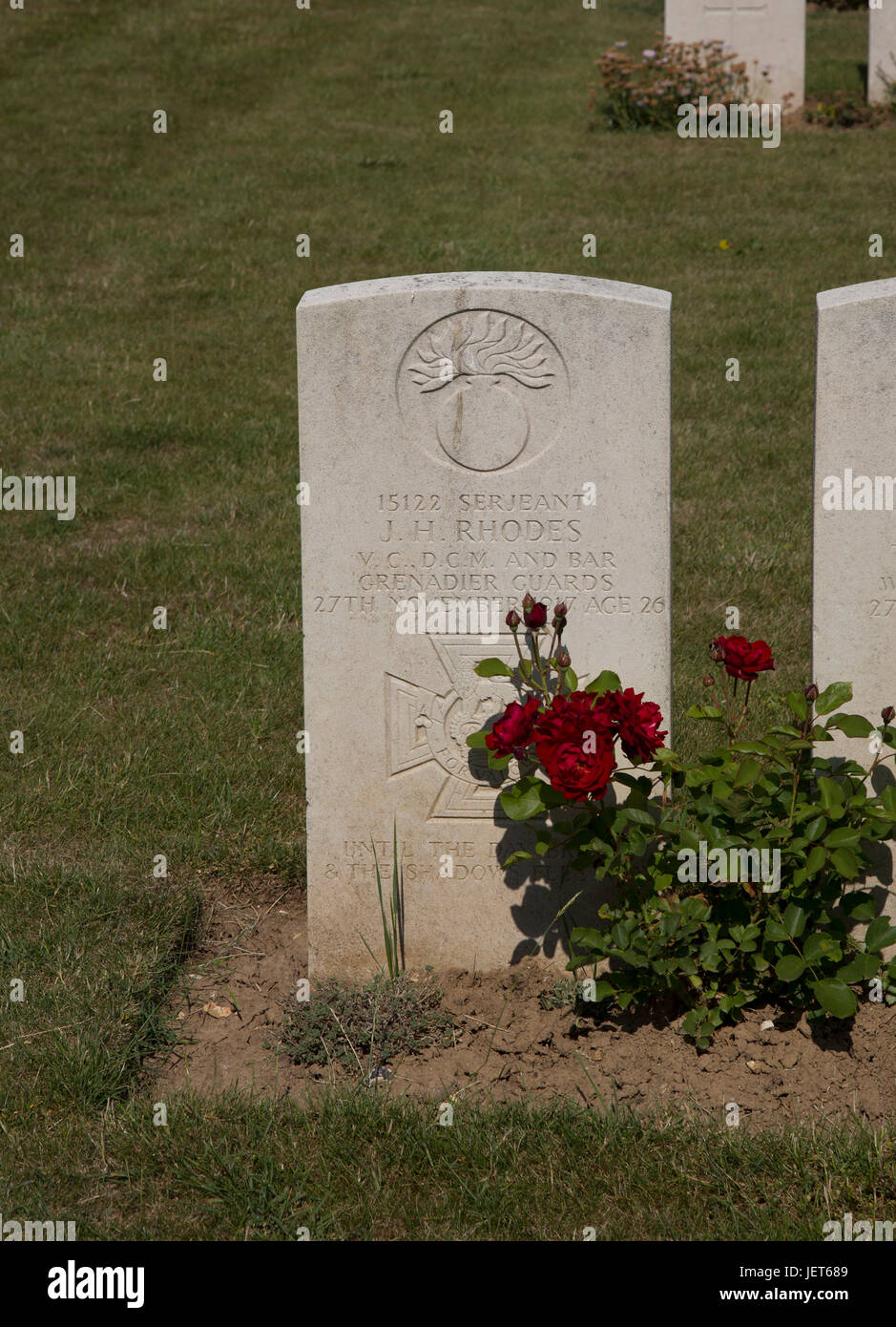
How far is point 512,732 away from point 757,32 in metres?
11.9

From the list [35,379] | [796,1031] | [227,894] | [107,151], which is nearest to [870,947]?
[796,1031]

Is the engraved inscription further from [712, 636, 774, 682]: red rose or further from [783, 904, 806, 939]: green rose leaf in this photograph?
[783, 904, 806, 939]: green rose leaf

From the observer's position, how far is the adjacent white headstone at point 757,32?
12.8 m

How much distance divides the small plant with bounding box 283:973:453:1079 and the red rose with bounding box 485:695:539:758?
804 millimetres

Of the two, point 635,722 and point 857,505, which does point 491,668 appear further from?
point 857,505

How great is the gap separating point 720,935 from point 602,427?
1.33 m

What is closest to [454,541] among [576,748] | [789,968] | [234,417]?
[576,748]

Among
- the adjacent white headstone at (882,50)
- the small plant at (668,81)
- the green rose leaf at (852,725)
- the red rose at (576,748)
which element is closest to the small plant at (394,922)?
the red rose at (576,748)

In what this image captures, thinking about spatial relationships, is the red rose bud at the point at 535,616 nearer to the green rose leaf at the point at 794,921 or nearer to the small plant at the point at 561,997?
the green rose leaf at the point at 794,921

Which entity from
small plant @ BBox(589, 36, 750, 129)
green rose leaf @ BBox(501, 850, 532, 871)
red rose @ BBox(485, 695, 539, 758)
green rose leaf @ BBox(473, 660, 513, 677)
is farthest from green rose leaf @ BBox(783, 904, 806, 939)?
small plant @ BBox(589, 36, 750, 129)

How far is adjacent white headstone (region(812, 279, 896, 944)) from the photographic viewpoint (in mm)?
3338

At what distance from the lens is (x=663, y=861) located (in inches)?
133

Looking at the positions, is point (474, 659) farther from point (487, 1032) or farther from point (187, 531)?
point (187, 531)

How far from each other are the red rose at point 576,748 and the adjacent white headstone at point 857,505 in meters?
0.71
